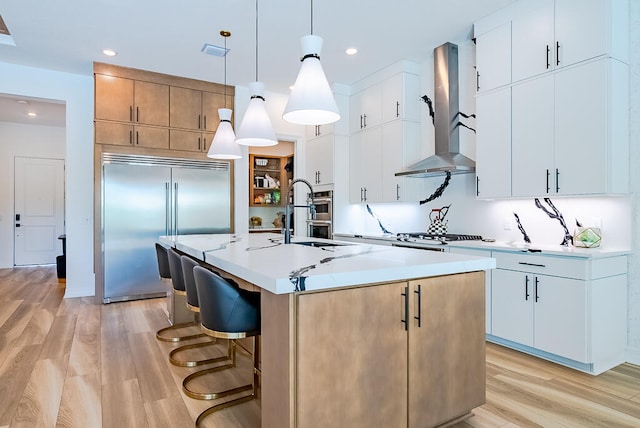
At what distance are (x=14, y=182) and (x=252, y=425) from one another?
8.12m

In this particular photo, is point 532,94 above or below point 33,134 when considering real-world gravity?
below

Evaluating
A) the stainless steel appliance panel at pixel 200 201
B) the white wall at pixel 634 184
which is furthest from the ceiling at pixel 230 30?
the stainless steel appliance panel at pixel 200 201

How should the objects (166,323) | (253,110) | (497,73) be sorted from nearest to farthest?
(253,110) < (497,73) < (166,323)

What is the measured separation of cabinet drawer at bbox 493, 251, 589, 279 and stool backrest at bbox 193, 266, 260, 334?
2136mm

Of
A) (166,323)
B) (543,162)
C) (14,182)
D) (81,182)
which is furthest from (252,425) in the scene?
(14,182)

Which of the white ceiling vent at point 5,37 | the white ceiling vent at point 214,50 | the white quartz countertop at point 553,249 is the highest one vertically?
the white ceiling vent at point 5,37

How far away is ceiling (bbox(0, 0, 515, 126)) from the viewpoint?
3.28 metres

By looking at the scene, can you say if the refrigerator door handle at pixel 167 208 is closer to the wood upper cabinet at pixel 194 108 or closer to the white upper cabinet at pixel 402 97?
Result: the wood upper cabinet at pixel 194 108

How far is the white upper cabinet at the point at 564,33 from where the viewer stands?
2652mm

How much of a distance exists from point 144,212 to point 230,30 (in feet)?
8.14

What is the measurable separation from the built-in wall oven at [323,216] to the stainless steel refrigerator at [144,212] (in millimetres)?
1507

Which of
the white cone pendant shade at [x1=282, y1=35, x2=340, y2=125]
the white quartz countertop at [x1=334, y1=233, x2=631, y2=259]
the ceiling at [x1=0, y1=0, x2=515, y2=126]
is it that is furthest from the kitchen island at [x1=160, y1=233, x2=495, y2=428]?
the ceiling at [x1=0, y1=0, x2=515, y2=126]

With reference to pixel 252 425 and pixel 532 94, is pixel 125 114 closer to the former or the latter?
pixel 252 425

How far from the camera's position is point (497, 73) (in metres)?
3.38
